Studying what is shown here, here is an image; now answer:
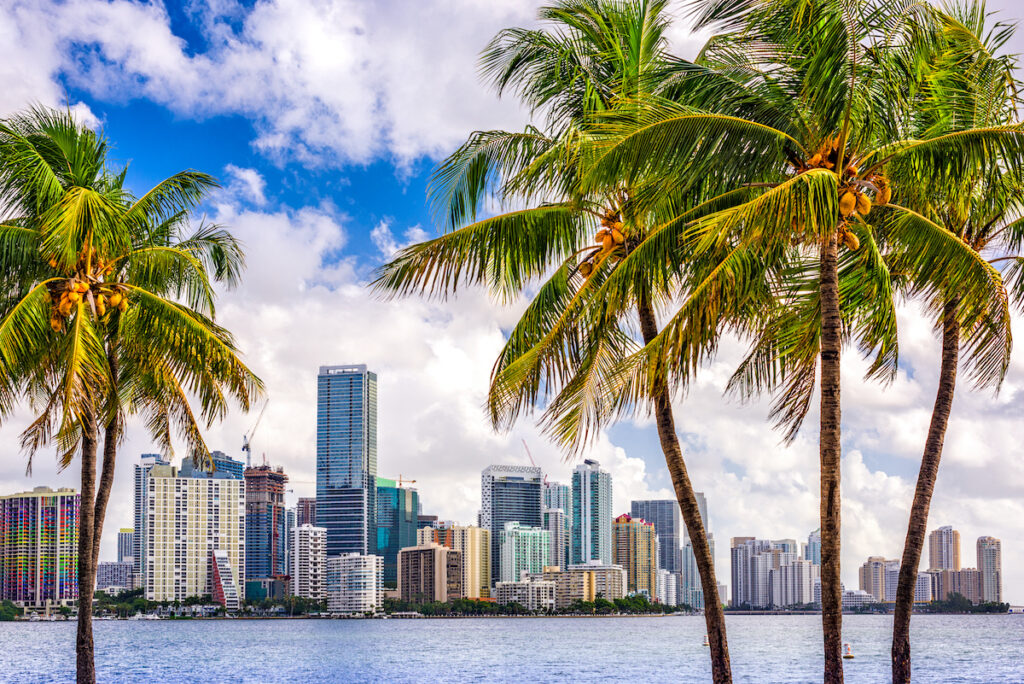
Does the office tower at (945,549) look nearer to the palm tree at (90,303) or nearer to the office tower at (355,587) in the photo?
the office tower at (355,587)

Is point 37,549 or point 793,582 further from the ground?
point 37,549

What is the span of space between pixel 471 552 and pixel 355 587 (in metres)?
20.9

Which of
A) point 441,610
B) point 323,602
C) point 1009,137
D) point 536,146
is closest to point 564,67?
point 536,146

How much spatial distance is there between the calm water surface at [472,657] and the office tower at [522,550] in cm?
6771

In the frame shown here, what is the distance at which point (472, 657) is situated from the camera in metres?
71.4

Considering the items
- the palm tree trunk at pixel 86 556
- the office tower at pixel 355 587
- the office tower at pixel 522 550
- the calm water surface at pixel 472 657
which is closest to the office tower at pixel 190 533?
the office tower at pixel 355 587

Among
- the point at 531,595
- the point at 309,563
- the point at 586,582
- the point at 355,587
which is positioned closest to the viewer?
the point at 531,595

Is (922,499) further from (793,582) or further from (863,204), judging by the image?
(793,582)

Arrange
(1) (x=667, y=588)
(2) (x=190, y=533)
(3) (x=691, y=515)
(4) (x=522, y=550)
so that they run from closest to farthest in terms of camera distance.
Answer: (3) (x=691, y=515) < (2) (x=190, y=533) < (4) (x=522, y=550) < (1) (x=667, y=588)

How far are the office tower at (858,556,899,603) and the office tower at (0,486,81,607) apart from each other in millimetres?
115082

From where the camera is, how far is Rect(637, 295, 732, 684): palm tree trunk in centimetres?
1127

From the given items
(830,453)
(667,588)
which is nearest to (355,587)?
(667,588)

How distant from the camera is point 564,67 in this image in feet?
41.0

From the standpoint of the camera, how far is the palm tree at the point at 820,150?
9.38 metres
